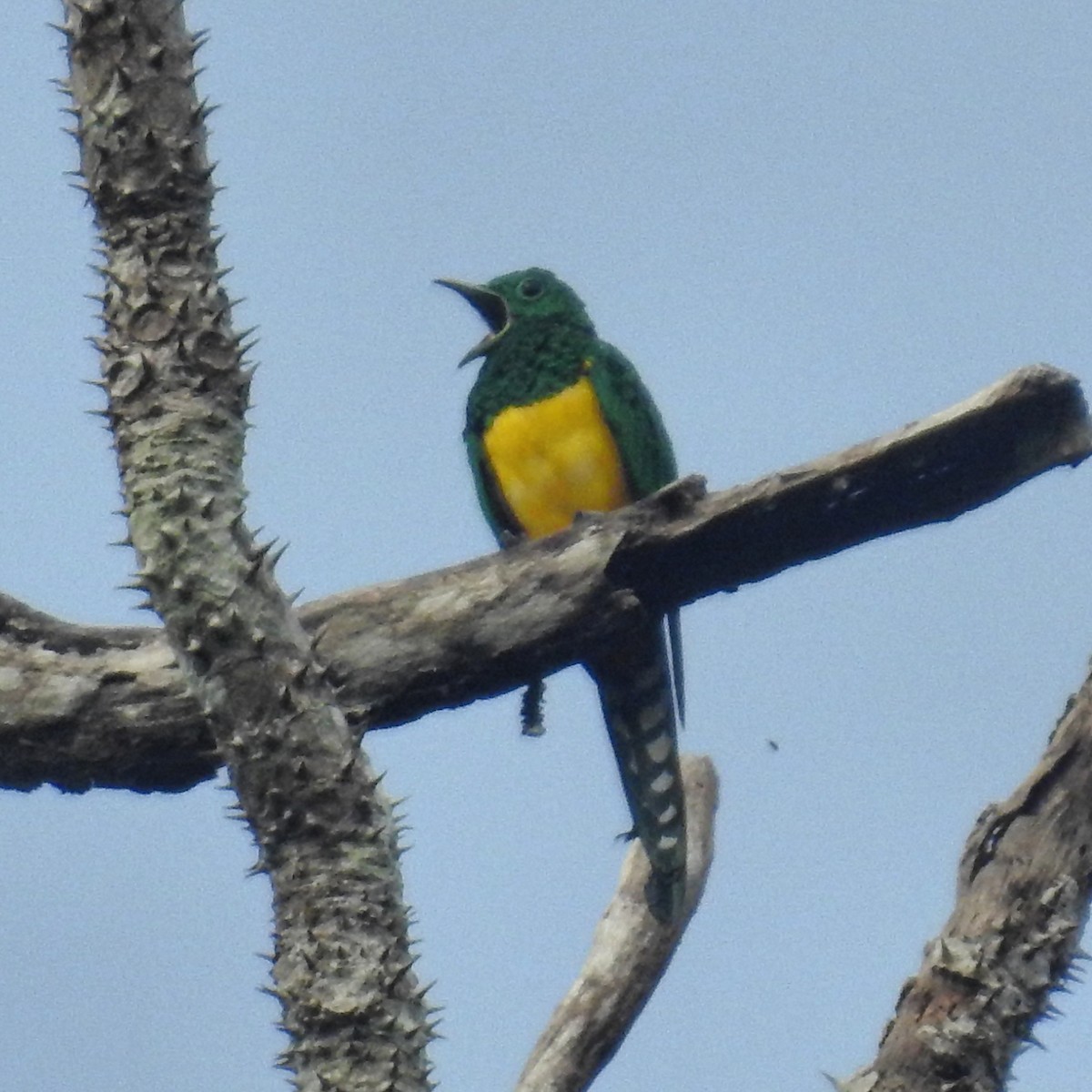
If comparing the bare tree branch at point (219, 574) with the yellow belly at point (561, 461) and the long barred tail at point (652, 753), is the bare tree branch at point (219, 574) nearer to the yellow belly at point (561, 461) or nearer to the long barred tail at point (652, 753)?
the long barred tail at point (652, 753)

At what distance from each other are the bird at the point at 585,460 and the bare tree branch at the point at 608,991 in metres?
0.10

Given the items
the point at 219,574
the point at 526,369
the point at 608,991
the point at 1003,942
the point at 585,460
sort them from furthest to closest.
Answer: the point at 526,369, the point at 585,460, the point at 608,991, the point at 1003,942, the point at 219,574

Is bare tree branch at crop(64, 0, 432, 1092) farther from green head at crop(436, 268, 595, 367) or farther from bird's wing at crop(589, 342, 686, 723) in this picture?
green head at crop(436, 268, 595, 367)

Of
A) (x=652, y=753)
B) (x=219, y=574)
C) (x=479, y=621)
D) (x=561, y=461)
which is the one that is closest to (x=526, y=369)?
(x=561, y=461)

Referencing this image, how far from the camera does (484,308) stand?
24.3 ft

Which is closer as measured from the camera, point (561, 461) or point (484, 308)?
point (561, 461)

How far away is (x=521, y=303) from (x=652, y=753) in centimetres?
210

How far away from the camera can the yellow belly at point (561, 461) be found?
6645mm

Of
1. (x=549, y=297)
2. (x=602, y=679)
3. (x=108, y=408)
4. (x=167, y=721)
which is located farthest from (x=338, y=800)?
(x=549, y=297)

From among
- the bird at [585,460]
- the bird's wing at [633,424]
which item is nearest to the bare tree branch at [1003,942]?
the bird at [585,460]

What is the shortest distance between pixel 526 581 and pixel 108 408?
63.2 inches

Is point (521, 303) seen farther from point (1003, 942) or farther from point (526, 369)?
point (1003, 942)

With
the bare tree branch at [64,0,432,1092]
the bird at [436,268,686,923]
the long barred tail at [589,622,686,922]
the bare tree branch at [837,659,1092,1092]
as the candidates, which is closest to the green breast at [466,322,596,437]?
the bird at [436,268,686,923]

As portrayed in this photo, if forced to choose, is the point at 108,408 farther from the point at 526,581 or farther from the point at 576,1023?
the point at 576,1023
